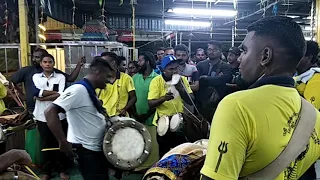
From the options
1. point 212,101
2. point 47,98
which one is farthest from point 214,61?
point 47,98

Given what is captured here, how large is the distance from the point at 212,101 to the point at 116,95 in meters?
1.24

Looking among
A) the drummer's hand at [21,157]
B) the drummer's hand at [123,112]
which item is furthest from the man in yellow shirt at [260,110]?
the drummer's hand at [123,112]

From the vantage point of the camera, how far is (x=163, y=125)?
147 inches

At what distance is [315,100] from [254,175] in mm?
1975

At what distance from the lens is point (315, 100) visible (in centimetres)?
274

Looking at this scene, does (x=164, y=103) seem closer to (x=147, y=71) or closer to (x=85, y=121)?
(x=147, y=71)

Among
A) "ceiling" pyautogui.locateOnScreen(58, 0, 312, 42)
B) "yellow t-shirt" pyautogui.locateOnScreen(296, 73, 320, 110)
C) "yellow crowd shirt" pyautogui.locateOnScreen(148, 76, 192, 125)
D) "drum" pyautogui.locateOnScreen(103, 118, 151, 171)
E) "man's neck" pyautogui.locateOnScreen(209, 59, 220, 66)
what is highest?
"ceiling" pyautogui.locateOnScreen(58, 0, 312, 42)

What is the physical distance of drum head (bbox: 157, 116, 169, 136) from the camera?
3676mm

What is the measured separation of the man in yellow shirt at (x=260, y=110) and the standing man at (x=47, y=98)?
3636 millimetres

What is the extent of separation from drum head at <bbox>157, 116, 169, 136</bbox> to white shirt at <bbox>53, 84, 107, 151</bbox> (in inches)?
38.8

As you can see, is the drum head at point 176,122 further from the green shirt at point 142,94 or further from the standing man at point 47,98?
the standing man at point 47,98

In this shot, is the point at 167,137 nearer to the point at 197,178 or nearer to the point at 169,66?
the point at 169,66

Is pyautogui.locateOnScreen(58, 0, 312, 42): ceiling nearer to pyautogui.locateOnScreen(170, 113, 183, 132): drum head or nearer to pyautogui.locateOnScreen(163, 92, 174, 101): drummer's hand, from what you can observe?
pyautogui.locateOnScreen(163, 92, 174, 101): drummer's hand

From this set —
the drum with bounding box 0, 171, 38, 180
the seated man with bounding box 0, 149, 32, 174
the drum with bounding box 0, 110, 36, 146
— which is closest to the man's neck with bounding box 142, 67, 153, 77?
the drum with bounding box 0, 110, 36, 146
